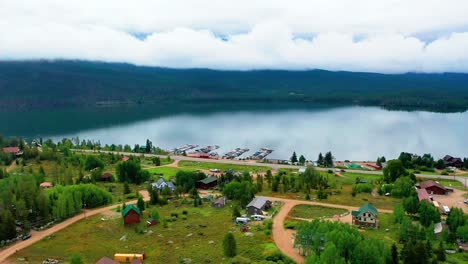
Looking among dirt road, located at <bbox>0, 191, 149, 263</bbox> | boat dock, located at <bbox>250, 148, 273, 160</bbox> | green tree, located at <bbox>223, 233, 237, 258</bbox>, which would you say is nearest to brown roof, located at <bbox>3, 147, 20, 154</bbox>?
dirt road, located at <bbox>0, 191, 149, 263</bbox>

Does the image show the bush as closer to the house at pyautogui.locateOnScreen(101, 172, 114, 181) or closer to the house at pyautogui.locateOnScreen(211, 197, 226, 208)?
the house at pyautogui.locateOnScreen(211, 197, 226, 208)

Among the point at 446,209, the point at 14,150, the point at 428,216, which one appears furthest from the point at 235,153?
the point at 428,216

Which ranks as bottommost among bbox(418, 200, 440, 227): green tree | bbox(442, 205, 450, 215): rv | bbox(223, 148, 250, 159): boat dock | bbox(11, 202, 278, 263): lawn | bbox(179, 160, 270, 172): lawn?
bbox(223, 148, 250, 159): boat dock

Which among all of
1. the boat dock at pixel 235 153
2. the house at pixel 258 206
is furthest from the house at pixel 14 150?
the house at pixel 258 206

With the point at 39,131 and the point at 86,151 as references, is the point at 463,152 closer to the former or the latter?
the point at 86,151

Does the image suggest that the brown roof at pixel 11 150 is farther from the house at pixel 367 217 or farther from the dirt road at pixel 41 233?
the house at pixel 367 217

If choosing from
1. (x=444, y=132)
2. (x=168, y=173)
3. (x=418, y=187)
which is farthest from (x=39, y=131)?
(x=444, y=132)
